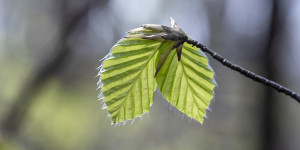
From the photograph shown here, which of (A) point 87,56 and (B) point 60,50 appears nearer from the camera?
(B) point 60,50

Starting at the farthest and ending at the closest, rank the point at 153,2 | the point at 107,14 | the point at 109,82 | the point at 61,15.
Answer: the point at 153,2, the point at 107,14, the point at 61,15, the point at 109,82

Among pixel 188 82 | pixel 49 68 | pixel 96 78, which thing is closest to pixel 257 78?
pixel 188 82

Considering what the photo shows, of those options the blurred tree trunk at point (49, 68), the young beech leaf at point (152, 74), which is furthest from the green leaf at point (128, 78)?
the blurred tree trunk at point (49, 68)

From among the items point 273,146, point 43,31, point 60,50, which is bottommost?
point 273,146

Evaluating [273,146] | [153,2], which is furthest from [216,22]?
[273,146]

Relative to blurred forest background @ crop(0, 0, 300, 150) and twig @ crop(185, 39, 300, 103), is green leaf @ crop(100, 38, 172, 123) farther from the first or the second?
blurred forest background @ crop(0, 0, 300, 150)

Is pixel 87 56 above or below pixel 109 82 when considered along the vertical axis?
above

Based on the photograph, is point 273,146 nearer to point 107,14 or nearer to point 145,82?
point 107,14

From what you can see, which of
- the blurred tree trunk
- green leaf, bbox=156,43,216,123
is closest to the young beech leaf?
green leaf, bbox=156,43,216,123
